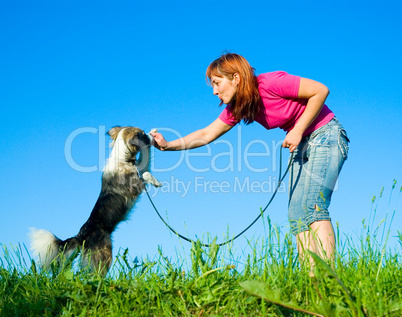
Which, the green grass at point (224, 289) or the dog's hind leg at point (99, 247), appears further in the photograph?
the dog's hind leg at point (99, 247)

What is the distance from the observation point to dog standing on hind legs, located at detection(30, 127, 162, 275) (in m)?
5.07

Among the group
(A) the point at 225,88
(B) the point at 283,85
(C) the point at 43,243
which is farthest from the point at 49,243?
(B) the point at 283,85

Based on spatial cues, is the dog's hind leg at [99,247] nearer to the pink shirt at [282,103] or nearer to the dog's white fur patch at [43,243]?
the dog's white fur patch at [43,243]

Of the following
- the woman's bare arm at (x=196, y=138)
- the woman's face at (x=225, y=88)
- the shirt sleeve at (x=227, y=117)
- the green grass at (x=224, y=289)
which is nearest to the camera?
the green grass at (x=224, y=289)

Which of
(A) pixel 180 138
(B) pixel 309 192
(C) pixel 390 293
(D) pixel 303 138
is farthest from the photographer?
(A) pixel 180 138

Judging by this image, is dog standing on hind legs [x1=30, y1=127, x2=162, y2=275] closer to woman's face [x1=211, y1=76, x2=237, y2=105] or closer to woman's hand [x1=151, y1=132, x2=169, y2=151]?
woman's hand [x1=151, y1=132, x2=169, y2=151]

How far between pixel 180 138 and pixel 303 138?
55.7 inches

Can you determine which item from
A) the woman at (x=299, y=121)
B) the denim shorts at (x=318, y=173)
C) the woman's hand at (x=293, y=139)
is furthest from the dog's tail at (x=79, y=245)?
the woman's hand at (x=293, y=139)

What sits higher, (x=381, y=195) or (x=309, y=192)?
(x=309, y=192)

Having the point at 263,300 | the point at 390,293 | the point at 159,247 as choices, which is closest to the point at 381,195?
the point at 390,293

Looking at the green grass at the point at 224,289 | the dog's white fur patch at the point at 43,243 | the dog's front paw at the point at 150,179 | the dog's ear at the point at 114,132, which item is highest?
the dog's ear at the point at 114,132

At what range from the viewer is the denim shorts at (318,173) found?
354 cm

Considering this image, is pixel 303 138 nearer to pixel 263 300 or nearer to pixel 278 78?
pixel 278 78

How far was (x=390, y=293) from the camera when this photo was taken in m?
2.47
